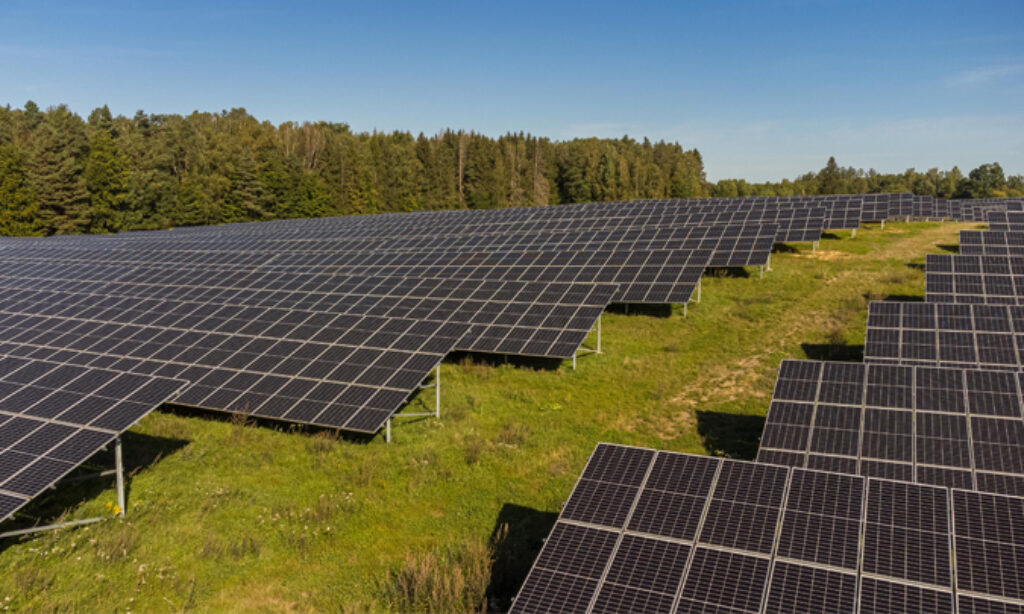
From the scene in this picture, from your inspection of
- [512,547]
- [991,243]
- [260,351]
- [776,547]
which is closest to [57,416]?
[260,351]

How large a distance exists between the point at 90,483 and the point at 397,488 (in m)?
7.87

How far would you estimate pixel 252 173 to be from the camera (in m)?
93.2

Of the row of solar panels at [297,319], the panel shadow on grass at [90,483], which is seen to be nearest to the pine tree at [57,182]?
the row of solar panels at [297,319]

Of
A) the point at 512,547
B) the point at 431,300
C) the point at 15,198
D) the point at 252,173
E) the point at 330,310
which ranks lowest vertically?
the point at 512,547

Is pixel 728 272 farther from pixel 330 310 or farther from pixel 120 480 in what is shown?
pixel 120 480

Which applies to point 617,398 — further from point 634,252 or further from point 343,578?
point 634,252

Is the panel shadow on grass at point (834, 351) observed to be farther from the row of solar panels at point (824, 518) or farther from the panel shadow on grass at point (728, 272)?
the panel shadow on grass at point (728, 272)

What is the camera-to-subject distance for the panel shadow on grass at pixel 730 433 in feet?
55.3

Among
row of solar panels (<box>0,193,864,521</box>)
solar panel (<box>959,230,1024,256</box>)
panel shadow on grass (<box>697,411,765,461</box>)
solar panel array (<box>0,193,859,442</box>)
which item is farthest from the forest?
panel shadow on grass (<box>697,411,765,461</box>)

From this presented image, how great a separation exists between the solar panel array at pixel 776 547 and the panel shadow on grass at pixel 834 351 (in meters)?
15.3

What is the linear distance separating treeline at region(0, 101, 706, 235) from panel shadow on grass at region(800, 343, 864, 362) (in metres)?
88.8

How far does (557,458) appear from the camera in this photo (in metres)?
16.6

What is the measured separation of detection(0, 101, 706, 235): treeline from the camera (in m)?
77.8

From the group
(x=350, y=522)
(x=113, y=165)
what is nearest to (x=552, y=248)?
(x=350, y=522)
